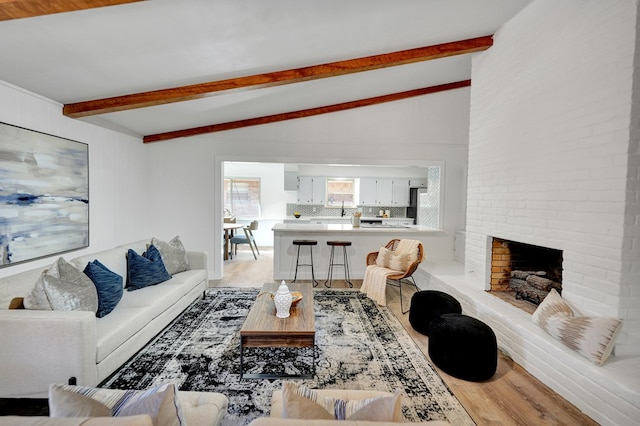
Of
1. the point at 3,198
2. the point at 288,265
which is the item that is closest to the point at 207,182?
→ the point at 288,265

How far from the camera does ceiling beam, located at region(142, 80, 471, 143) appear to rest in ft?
17.4

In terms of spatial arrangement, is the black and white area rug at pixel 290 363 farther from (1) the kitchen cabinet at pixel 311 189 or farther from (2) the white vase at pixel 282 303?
(1) the kitchen cabinet at pixel 311 189

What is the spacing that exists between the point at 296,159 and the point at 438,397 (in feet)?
13.8

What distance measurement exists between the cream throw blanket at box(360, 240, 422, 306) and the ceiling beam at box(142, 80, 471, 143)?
8.41ft

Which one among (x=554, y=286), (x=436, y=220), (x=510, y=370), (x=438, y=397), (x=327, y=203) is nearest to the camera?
(x=438, y=397)

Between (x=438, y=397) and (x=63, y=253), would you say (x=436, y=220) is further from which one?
(x=63, y=253)

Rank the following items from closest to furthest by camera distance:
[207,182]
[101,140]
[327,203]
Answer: [101,140], [207,182], [327,203]

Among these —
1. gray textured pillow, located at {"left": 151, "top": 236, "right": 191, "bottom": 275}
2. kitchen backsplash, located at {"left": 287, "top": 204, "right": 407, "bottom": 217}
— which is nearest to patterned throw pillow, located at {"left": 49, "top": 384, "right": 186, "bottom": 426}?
gray textured pillow, located at {"left": 151, "top": 236, "right": 191, "bottom": 275}

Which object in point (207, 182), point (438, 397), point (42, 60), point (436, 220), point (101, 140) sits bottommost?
point (438, 397)

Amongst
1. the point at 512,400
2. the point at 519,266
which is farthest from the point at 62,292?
the point at 519,266

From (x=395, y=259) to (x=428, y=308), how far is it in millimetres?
1164

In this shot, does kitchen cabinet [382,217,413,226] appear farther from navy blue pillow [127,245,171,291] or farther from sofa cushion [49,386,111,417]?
sofa cushion [49,386,111,417]

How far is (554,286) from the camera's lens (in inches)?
122

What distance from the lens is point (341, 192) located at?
903cm
